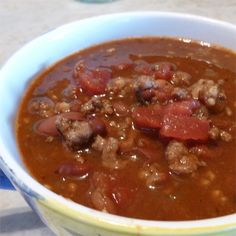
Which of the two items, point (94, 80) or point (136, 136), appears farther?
point (94, 80)

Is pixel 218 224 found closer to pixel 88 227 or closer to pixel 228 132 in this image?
pixel 88 227

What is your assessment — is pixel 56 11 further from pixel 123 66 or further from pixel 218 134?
pixel 218 134

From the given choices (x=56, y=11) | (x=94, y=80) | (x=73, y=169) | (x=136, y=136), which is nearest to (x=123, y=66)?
(x=94, y=80)

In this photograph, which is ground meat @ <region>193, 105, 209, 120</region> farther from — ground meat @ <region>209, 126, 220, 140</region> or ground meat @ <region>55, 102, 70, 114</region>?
ground meat @ <region>55, 102, 70, 114</region>

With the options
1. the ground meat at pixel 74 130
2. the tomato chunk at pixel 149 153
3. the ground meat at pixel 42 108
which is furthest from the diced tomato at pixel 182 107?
the ground meat at pixel 42 108

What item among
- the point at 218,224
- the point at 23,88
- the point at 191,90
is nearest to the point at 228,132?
the point at 191,90

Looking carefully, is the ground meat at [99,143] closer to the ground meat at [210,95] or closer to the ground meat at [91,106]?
the ground meat at [91,106]
